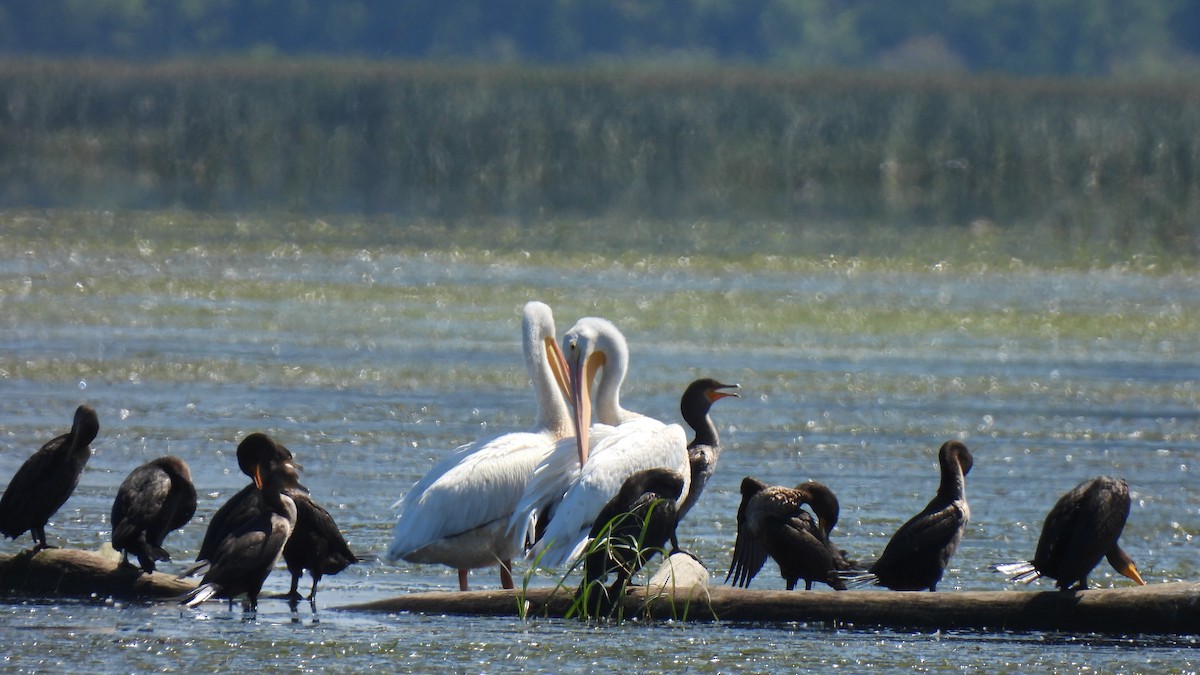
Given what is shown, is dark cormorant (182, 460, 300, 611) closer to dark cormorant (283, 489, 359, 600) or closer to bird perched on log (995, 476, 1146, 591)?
dark cormorant (283, 489, 359, 600)

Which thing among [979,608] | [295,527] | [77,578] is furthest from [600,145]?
[979,608]

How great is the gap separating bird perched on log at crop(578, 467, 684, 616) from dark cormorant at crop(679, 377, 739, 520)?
2.34 feet

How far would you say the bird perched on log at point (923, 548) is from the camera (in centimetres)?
664

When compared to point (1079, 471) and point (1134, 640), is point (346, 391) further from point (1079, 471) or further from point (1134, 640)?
point (1134, 640)

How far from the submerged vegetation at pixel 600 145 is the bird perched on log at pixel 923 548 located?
53.4ft

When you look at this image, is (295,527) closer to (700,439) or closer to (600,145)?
(700,439)

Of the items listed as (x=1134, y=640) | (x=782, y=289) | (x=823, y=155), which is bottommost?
(x=1134, y=640)

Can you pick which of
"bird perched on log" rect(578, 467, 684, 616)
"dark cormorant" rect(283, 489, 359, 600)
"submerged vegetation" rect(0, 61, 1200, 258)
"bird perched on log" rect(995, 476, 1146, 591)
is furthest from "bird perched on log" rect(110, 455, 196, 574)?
"submerged vegetation" rect(0, 61, 1200, 258)

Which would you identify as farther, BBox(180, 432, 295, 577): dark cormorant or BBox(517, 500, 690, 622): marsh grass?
BBox(180, 432, 295, 577): dark cormorant

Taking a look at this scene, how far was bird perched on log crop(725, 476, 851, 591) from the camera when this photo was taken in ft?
22.1

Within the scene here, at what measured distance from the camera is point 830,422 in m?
11.1

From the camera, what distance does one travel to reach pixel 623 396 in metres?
11.8

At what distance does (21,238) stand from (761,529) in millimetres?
14443

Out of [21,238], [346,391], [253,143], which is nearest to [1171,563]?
[346,391]
